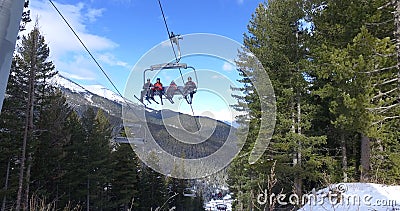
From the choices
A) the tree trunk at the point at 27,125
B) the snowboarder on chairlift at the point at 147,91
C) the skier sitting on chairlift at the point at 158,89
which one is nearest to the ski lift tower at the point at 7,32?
the snowboarder on chairlift at the point at 147,91

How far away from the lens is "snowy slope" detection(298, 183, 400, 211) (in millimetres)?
5465

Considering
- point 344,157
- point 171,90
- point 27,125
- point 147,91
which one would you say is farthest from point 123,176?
point 171,90

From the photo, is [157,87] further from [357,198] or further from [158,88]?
[357,198]

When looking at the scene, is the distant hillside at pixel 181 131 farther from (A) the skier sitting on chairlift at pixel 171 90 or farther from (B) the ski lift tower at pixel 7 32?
(B) the ski lift tower at pixel 7 32

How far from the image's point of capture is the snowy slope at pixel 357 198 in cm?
546

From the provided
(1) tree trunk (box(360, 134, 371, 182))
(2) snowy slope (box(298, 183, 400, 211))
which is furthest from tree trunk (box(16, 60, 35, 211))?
(1) tree trunk (box(360, 134, 371, 182))

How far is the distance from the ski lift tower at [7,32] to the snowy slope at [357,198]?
5.04m

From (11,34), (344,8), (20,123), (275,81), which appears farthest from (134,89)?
(20,123)

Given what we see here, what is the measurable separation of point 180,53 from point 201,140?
149 centimetres

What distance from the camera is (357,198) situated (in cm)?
621

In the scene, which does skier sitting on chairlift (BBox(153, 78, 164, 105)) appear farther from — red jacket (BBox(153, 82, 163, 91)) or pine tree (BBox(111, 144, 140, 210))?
pine tree (BBox(111, 144, 140, 210))

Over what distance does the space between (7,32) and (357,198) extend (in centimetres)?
670

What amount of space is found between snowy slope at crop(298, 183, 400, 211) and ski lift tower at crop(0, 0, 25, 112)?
16.5 feet

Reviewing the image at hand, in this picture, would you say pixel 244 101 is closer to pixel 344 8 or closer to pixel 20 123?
pixel 344 8
